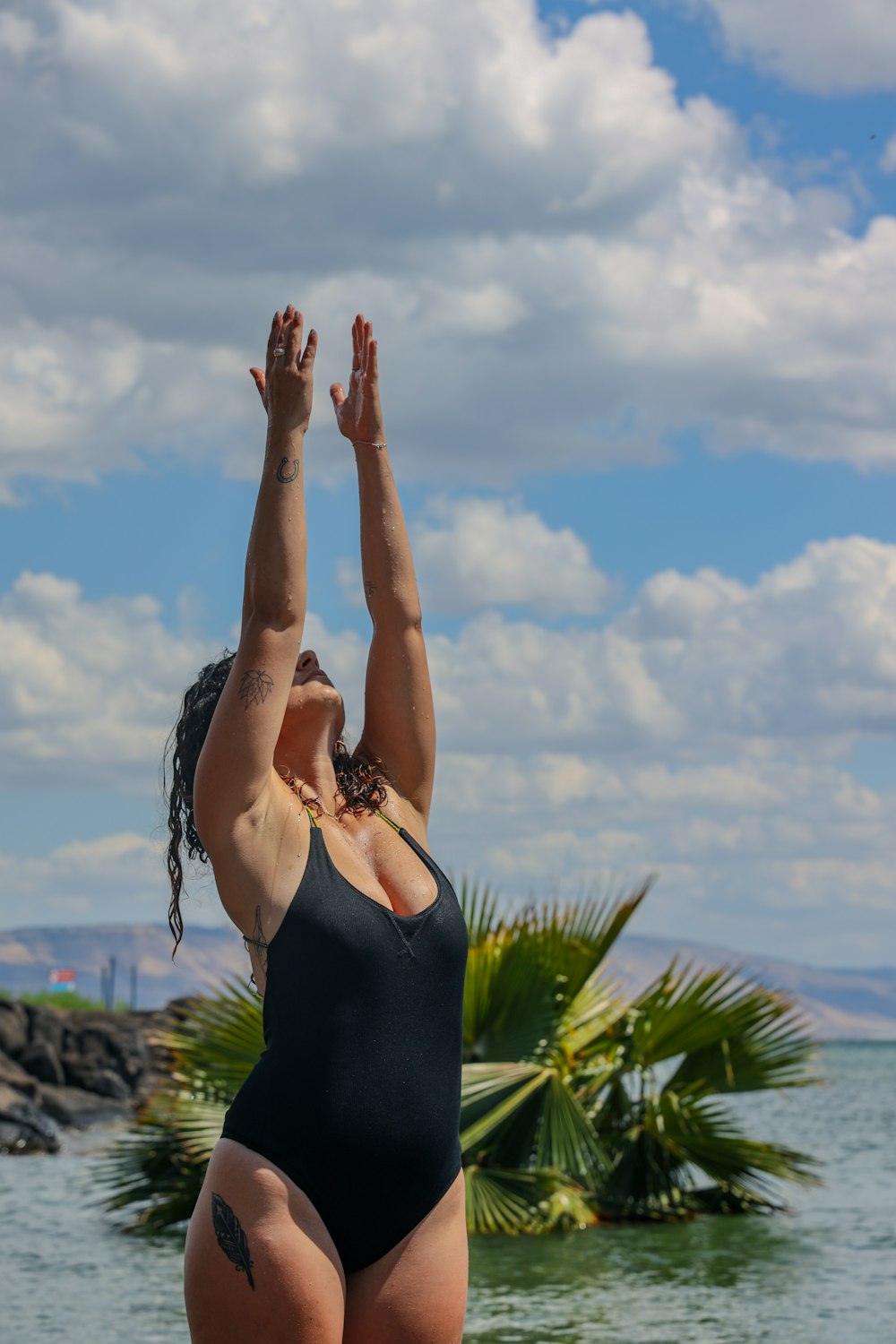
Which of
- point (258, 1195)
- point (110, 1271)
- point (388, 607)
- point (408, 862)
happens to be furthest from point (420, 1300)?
point (110, 1271)

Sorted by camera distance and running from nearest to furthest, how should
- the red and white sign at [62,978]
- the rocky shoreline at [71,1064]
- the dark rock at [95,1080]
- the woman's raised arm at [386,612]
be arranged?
the woman's raised arm at [386,612]
the rocky shoreline at [71,1064]
the dark rock at [95,1080]
the red and white sign at [62,978]

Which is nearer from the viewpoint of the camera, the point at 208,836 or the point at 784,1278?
the point at 208,836

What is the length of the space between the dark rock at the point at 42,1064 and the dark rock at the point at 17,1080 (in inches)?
67.8

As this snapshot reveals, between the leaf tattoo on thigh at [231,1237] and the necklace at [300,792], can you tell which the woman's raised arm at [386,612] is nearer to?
the necklace at [300,792]

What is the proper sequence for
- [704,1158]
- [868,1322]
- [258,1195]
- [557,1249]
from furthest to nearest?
[704,1158] < [557,1249] < [868,1322] < [258,1195]

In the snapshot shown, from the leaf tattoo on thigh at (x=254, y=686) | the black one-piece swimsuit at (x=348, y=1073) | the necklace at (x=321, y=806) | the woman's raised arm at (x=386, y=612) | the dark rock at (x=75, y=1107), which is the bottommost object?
the dark rock at (x=75, y=1107)

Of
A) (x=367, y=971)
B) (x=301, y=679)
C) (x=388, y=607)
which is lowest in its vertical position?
(x=367, y=971)

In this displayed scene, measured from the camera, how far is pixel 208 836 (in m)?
2.45

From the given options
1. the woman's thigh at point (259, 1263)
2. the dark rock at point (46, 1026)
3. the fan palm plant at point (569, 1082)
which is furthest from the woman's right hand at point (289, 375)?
the dark rock at point (46, 1026)

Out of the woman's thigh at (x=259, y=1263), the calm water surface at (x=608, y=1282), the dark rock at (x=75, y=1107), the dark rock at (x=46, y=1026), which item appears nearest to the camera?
the woman's thigh at (x=259, y=1263)

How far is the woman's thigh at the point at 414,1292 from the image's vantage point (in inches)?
93.4

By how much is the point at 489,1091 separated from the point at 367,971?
7352mm

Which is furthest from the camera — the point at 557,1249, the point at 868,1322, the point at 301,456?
the point at 557,1249

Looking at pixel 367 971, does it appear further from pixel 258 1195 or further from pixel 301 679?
pixel 301 679
